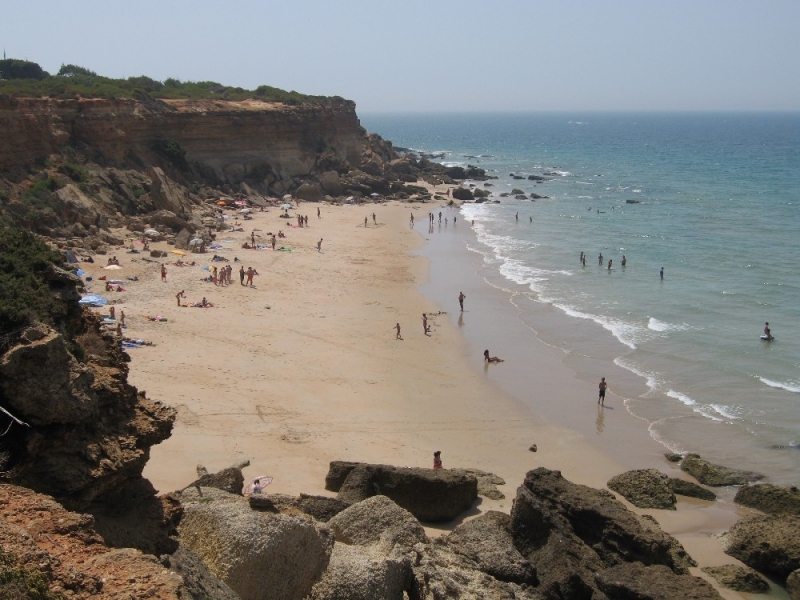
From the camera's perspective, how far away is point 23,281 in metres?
8.65

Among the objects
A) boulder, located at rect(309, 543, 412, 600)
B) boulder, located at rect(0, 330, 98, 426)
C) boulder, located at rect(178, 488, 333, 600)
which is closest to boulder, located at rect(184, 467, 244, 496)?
boulder, located at rect(178, 488, 333, 600)

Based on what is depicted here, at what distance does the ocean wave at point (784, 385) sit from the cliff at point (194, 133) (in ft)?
108

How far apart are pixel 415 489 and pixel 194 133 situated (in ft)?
142

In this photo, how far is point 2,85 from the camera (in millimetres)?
43844

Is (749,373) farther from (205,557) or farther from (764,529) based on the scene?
(205,557)

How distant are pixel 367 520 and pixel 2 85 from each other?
141 feet

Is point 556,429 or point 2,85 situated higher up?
point 2,85

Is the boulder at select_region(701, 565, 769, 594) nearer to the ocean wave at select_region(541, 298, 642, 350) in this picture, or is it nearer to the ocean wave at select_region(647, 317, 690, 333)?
the ocean wave at select_region(541, 298, 642, 350)

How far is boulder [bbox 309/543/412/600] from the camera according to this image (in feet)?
27.5

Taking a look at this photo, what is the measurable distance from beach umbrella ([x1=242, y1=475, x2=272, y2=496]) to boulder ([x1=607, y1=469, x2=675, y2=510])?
7.13 m

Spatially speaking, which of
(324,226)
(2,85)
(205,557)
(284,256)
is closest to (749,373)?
(205,557)

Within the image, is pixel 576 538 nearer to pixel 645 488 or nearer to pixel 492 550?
pixel 492 550

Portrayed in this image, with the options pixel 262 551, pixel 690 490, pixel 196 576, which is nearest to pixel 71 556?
pixel 196 576

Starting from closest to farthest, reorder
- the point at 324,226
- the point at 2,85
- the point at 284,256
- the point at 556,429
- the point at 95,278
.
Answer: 1. the point at 556,429
2. the point at 95,278
3. the point at 284,256
4. the point at 2,85
5. the point at 324,226
